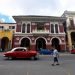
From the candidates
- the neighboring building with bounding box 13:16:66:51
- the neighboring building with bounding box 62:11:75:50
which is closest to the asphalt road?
the neighboring building with bounding box 13:16:66:51

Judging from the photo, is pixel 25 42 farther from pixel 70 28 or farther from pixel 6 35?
pixel 70 28

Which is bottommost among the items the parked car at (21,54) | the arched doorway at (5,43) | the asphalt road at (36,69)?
the asphalt road at (36,69)

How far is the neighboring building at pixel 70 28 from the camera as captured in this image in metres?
48.6

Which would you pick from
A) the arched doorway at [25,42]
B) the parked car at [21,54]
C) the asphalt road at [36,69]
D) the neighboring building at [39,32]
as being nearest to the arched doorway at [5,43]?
the arched doorway at [25,42]

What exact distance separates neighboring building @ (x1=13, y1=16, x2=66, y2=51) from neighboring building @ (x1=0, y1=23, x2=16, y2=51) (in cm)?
320

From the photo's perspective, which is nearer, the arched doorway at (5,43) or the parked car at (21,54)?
the parked car at (21,54)

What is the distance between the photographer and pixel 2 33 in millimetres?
49156

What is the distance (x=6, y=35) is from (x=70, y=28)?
1641 cm

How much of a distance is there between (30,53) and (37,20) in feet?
77.2

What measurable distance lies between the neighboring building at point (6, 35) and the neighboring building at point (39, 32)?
3201 mm

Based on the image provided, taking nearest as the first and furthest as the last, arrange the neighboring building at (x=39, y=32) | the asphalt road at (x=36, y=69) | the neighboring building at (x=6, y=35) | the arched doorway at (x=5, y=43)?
the asphalt road at (x=36, y=69), the neighboring building at (x=39, y=32), the neighboring building at (x=6, y=35), the arched doorway at (x=5, y=43)

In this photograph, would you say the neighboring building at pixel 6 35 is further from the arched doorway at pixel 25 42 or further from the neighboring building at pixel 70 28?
the neighboring building at pixel 70 28

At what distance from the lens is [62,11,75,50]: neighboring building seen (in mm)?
48556

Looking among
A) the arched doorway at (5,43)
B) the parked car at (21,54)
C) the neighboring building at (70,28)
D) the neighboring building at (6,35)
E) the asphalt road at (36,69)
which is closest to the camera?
the asphalt road at (36,69)
